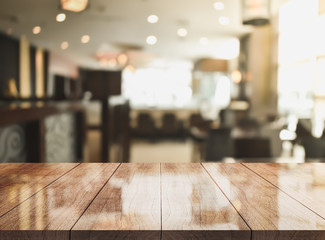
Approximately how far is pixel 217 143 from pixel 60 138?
198 centimetres

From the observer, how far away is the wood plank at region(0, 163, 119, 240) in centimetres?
78

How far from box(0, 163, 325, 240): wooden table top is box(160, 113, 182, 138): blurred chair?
25.4 feet

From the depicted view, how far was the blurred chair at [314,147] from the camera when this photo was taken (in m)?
3.05

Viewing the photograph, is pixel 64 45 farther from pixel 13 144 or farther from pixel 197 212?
pixel 197 212

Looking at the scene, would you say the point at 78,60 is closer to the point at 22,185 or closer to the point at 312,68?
the point at 312,68

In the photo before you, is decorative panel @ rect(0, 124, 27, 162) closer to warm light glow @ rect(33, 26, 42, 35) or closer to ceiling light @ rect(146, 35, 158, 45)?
warm light glow @ rect(33, 26, 42, 35)

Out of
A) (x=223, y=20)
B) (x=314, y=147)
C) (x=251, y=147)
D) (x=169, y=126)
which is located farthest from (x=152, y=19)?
(x=251, y=147)

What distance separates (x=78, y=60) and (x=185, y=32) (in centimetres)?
631

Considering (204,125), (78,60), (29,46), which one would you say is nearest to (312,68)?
(204,125)

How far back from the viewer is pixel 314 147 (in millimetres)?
3094

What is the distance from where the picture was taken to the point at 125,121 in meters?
5.33

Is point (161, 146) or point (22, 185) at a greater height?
point (22, 185)

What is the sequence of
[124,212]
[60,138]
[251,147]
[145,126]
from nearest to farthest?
[124,212]
[251,147]
[60,138]
[145,126]

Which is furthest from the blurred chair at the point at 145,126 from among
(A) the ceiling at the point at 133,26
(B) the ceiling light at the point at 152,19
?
(B) the ceiling light at the point at 152,19
